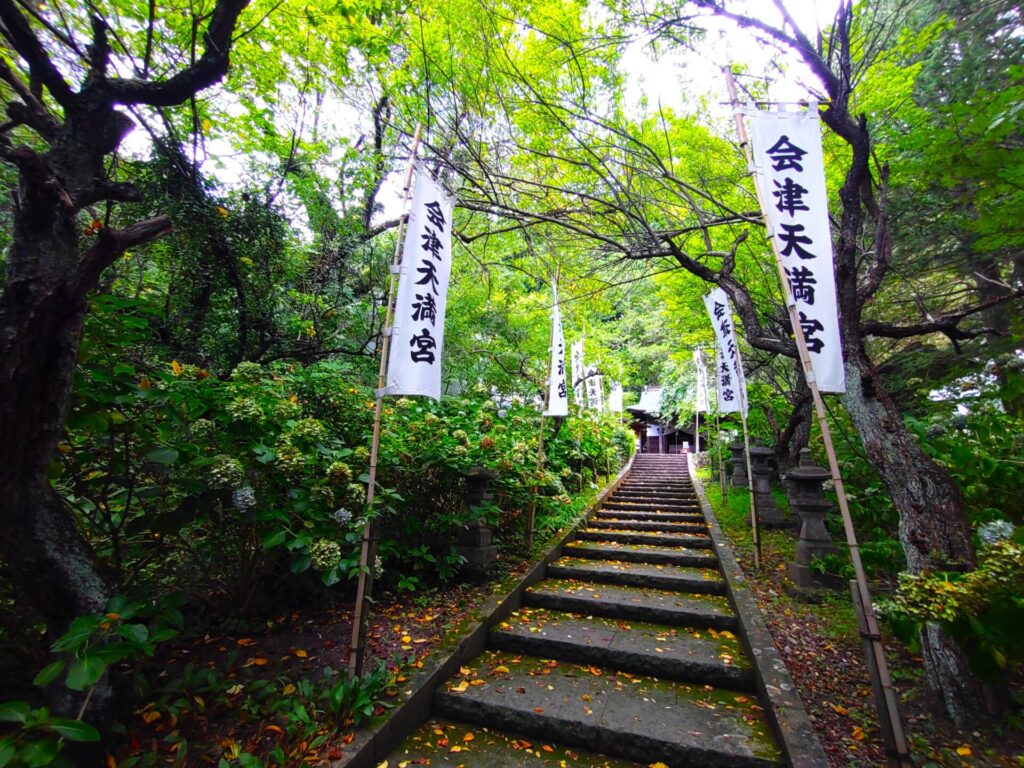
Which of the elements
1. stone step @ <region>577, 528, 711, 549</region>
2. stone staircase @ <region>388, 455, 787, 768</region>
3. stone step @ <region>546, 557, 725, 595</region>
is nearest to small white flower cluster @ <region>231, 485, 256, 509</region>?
stone staircase @ <region>388, 455, 787, 768</region>

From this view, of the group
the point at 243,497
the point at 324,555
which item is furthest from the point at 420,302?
the point at 324,555

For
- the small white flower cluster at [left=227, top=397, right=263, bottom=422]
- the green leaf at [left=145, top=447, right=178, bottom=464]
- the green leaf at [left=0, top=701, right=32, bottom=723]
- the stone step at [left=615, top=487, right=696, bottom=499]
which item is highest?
the small white flower cluster at [left=227, top=397, right=263, bottom=422]

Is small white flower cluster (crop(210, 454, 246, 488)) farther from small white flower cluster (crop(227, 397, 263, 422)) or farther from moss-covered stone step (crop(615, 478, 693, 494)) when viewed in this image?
moss-covered stone step (crop(615, 478, 693, 494))

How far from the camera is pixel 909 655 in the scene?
10.6 ft

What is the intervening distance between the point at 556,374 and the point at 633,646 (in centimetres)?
352

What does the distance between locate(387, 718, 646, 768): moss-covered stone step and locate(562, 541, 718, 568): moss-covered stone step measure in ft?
10.4

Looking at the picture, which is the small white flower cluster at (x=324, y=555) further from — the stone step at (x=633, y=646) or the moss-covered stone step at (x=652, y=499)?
the moss-covered stone step at (x=652, y=499)

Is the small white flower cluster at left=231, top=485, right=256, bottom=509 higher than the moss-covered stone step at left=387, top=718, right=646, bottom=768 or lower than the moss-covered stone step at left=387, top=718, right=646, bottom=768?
higher

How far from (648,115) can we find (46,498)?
6693 mm

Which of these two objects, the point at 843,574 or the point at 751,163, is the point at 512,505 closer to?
the point at 843,574

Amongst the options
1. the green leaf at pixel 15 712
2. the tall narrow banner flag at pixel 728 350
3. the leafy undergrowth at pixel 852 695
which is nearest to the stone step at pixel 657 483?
the tall narrow banner flag at pixel 728 350

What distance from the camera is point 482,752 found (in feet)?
9.01

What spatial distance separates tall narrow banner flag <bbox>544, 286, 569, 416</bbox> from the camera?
6074mm

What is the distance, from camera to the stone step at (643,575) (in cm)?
487
